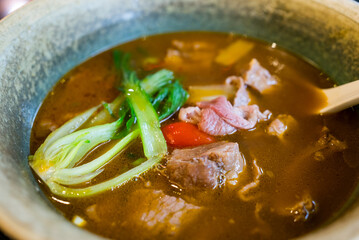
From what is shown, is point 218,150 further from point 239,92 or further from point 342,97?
point 342,97

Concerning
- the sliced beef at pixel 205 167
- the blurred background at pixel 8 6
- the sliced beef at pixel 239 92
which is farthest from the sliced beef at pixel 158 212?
the blurred background at pixel 8 6

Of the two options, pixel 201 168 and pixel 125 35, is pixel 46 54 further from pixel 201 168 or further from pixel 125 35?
pixel 201 168

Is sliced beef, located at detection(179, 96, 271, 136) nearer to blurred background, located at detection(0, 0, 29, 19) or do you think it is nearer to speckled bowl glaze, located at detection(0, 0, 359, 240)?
speckled bowl glaze, located at detection(0, 0, 359, 240)

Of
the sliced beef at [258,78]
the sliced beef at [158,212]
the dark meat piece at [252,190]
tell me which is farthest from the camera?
the sliced beef at [258,78]

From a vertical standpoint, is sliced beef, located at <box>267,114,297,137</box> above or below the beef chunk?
above

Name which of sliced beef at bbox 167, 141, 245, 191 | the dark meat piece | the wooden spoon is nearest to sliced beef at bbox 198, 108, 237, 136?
sliced beef at bbox 167, 141, 245, 191

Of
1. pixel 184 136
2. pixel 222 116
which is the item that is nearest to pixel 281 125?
pixel 222 116

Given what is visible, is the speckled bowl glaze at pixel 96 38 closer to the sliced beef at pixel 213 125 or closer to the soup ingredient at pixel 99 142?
the soup ingredient at pixel 99 142
